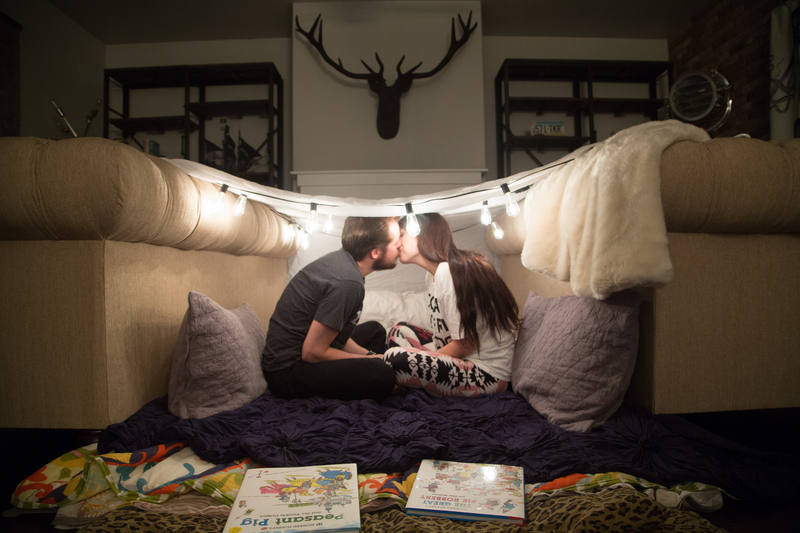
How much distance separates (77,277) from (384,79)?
8.88 ft

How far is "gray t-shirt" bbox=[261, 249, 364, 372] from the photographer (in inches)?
51.2

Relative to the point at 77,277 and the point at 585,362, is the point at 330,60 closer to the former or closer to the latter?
the point at 77,277

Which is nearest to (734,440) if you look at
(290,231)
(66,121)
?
(290,231)

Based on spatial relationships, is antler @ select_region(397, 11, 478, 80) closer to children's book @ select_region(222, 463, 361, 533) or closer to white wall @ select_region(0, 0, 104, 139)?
white wall @ select_region(0, 0, 104, 139)

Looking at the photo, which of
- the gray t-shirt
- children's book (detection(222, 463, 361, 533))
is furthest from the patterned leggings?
children's book (detection(222, 463, 361, 533))

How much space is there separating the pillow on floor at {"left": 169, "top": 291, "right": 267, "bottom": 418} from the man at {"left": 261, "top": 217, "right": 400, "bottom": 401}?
0.45ft

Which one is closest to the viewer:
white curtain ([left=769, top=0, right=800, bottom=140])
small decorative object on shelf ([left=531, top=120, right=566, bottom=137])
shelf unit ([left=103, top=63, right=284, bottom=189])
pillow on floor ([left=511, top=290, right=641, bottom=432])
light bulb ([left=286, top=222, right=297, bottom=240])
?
pillow on floor ([left=511, top=290, right=641, bottom=432])

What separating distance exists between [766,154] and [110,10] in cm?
429

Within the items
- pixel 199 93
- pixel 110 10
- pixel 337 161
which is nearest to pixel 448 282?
pixel 337 161

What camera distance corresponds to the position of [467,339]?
1344 mm

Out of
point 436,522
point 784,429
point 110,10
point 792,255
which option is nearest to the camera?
point 436,522

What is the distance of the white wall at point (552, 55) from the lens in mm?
3461

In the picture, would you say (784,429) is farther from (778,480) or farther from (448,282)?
(448,282)

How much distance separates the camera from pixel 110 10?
120 inches
